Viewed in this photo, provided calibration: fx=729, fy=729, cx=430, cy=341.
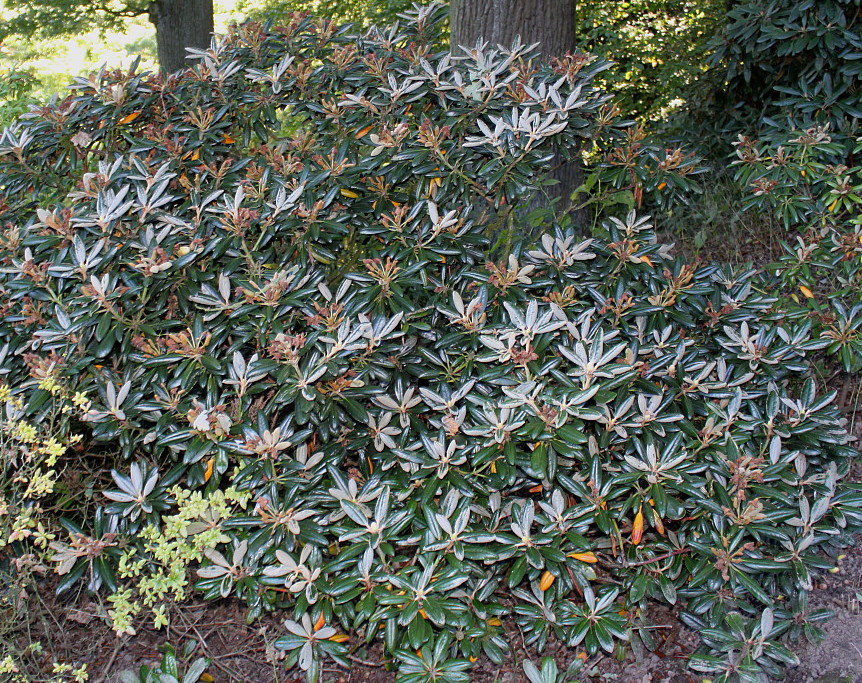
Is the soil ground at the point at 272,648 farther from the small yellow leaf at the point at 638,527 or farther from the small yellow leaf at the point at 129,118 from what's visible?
the small yellow leaf at the point at 129,118

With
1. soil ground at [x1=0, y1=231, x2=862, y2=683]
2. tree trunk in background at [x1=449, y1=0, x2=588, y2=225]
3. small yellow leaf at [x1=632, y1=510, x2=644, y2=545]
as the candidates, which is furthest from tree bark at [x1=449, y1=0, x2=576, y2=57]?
soil ground at [x1=0, y1=231, x2=862, y2=683]

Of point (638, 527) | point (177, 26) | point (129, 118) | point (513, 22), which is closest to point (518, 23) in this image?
point (513, 22)

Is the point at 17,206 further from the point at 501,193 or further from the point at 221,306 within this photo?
the point at 501,193

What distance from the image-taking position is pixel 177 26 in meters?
6.89

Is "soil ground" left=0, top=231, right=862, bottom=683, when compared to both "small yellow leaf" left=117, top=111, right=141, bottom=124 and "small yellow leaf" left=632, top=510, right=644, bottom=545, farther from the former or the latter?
"small yellow leaf" left=117, top=111, right=141, bottom=124

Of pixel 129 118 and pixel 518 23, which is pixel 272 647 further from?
pixel 518 23

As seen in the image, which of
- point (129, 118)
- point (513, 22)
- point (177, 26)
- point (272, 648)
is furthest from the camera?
point (177, 26)

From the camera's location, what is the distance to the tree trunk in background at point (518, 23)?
3998 mm

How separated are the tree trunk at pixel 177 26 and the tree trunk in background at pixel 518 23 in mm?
3702

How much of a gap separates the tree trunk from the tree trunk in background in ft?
12.1

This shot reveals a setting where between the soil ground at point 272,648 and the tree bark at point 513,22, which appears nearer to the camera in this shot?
the soil ground at point 272,648

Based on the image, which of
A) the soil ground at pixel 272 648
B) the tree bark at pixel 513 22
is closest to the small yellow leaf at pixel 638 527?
the soil ground at pixel 272 648

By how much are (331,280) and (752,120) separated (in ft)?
12.5

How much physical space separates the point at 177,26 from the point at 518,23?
4.23 meters
